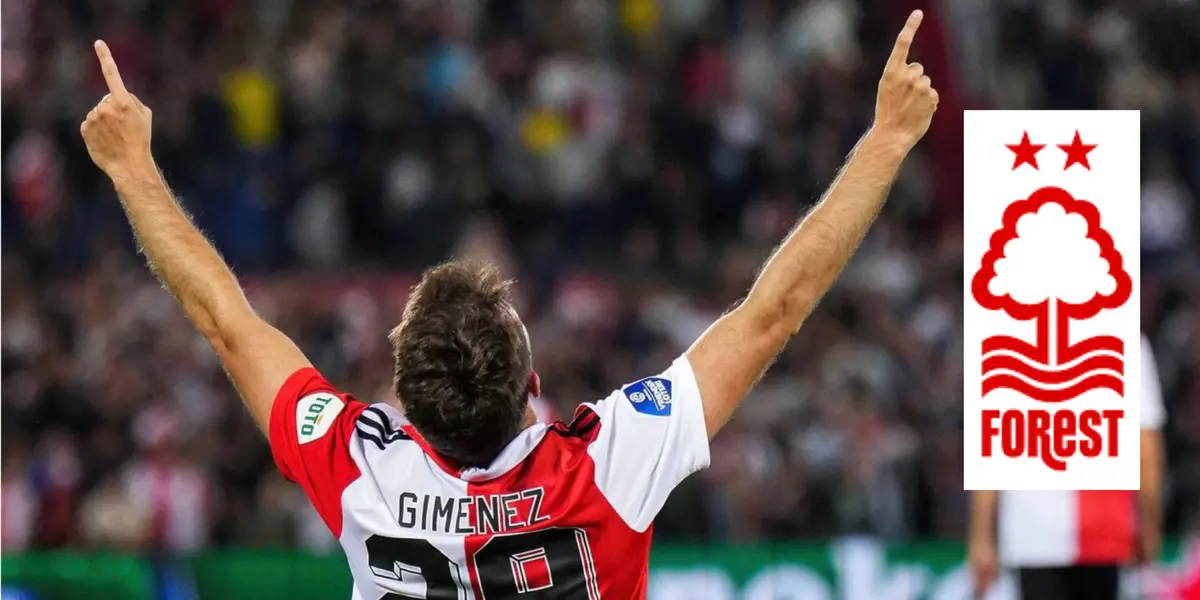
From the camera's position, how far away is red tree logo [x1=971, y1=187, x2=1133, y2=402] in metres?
4.14

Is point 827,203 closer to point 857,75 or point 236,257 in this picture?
point 236,257

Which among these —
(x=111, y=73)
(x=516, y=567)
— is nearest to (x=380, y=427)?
(x=516, y=567)

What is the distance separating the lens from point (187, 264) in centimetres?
339

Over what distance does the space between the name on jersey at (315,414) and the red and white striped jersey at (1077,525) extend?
4083mm

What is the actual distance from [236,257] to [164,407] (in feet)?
5.63

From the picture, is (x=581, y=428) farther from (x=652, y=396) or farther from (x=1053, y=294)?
(x=1053, y=294)

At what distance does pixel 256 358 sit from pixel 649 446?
77cm

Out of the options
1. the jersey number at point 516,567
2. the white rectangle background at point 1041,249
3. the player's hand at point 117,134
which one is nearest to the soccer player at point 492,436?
the jersey number at point 516,567

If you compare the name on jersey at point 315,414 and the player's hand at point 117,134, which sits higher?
the player's hand at point 117,134

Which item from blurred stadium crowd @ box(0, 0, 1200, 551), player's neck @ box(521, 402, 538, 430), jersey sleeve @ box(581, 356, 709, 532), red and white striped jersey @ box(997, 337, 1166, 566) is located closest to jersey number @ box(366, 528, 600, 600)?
jersey sleeve @ box(581, 356, 709, 532)

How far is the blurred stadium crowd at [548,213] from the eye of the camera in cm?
1141

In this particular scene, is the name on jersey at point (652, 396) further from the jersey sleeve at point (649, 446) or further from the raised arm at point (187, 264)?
the raised arm at point (187, 264)

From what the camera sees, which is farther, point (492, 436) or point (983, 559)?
point (983, 559)

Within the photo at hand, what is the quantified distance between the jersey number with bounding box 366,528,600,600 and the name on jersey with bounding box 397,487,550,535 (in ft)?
0.08
